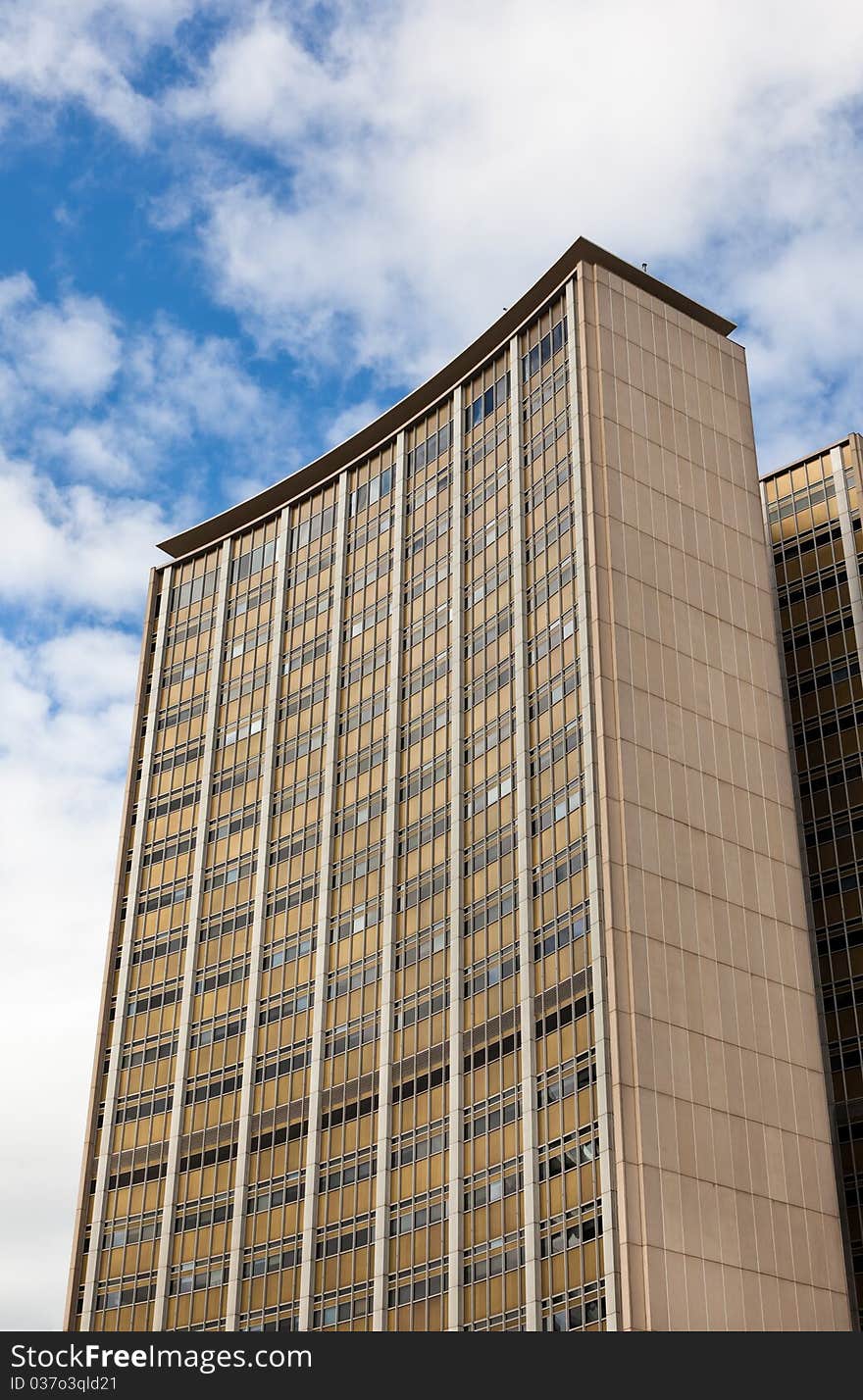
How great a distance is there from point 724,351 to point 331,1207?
5985cm

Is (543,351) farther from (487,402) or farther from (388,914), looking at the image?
(388,914)

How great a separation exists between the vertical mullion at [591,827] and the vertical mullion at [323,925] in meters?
23.3

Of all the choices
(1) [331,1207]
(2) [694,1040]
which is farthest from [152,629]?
(2) [694,1040]

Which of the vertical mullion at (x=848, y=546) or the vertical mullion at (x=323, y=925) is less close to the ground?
the vertical mullion at (x=848, y=546)

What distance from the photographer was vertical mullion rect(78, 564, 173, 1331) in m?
113

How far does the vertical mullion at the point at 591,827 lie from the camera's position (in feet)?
278

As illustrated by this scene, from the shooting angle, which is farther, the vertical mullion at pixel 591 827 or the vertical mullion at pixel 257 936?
the vertical mullion at pixel 257 936

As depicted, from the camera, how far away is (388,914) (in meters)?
109

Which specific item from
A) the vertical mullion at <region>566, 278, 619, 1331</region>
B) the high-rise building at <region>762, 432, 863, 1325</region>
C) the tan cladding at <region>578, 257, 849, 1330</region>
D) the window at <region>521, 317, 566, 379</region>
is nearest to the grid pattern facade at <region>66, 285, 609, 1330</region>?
the window at <region>521, 317, 566, 379</region>

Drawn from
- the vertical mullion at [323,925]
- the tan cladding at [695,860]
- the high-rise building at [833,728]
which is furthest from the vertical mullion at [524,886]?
the high-rise building at [833,728]

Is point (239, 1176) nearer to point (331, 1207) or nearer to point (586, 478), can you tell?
point (331, 1207)

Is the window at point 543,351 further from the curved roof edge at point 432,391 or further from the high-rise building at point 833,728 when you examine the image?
the high-rise building at point 833,728

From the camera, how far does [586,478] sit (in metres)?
107

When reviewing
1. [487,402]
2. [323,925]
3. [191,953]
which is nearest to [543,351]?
[487,402]
